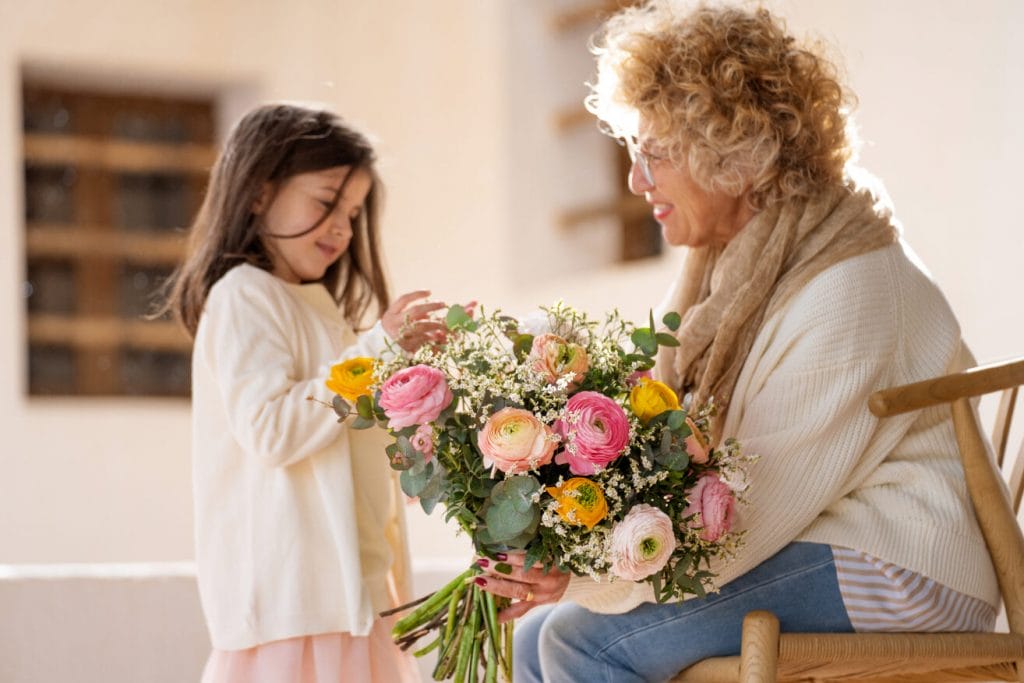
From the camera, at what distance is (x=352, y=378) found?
1870mm

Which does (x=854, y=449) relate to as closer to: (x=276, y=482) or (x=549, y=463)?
(x=549, y=463)

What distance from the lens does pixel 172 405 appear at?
6188mm

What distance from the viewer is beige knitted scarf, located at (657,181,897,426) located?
6.48 feet

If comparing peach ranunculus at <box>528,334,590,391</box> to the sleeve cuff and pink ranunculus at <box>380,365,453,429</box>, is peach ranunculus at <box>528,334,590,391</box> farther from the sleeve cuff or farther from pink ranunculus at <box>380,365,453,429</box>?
the sleeve cuff

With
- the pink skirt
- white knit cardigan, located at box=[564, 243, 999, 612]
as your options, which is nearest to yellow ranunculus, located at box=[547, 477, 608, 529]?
white knit cardigan, located at box=[564, 243, 999, 612]

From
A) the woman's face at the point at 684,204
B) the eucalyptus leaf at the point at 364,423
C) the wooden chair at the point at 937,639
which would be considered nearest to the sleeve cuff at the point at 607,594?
the wooden chair at the point at 937,639

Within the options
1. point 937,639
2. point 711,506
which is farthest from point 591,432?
point 937,639

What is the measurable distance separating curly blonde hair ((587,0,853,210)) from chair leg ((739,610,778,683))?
67 cm

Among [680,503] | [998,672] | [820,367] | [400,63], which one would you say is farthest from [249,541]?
[400,63]

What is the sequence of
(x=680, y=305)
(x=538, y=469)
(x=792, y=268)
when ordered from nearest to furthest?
(x=538, y=469)
(x=792, y=268)
(x=680, y=305)

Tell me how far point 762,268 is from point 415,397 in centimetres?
58

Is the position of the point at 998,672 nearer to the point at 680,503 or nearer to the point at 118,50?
the point at 680,503

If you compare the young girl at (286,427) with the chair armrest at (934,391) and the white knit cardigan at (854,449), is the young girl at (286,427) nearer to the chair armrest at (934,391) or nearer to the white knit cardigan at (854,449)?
the white knit cardigan at (854,449)

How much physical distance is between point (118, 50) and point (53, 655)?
3.77m
